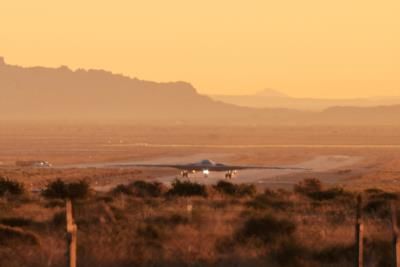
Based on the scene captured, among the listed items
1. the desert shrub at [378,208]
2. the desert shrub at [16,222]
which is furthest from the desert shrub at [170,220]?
the desert shrub at [378,208]

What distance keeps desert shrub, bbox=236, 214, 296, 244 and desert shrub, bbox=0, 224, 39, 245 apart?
13.9 feet

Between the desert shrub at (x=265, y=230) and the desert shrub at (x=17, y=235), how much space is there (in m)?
4.23

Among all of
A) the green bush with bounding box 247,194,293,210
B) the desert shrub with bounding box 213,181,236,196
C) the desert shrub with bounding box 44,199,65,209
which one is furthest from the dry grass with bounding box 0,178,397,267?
the desert shrub with bounding box 213,181,236,196

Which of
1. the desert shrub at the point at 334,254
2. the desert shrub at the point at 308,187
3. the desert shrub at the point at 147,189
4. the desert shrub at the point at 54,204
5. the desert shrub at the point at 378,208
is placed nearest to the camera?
the desert shrub at the point at 334,254

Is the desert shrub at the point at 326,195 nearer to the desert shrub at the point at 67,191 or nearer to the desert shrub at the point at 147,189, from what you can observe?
the desert shrub at the point at 147,189

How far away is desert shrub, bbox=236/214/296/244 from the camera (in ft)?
77.6

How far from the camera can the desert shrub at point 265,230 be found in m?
23.7

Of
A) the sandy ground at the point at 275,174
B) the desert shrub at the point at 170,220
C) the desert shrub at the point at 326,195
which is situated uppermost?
the desert shrub at the point at 170,220

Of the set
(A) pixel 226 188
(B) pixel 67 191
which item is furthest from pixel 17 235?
(A) pixel 226 188

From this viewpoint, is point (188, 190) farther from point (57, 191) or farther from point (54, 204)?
point (54, 204)

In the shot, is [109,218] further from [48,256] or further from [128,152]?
[128,152]

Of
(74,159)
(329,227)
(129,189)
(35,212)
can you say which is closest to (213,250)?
(329,227)

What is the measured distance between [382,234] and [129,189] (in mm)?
22746

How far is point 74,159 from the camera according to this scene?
11088 centimetres
